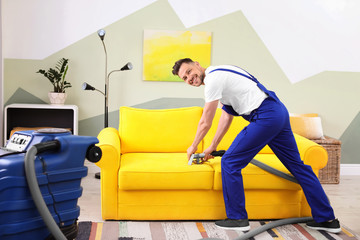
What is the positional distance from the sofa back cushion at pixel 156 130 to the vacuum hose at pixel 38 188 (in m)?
1.74

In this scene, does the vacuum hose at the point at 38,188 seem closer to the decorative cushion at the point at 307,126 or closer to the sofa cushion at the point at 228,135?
the sofa cushion at the point at 228,135

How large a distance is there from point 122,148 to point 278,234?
4.50ft

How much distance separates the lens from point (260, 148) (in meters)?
2.71

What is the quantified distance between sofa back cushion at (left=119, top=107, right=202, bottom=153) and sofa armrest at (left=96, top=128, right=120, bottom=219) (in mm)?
465

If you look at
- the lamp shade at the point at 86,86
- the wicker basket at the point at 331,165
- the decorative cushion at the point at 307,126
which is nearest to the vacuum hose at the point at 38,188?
the lamp shade at the point at 86,86

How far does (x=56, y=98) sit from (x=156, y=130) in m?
1.25

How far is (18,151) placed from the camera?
1.61 meters

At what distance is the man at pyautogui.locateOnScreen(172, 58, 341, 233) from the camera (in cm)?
263

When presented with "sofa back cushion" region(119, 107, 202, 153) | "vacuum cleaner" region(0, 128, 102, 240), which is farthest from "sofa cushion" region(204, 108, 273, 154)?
"vacuum cleaner" region(0, 128, 102, 240)

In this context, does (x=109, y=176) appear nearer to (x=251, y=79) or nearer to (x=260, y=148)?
(x=260, y=148)

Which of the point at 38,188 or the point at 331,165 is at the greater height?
the point at 38,188

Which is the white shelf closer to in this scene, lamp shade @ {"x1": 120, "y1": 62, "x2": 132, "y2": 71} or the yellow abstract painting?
lamp shade @ {"x1": 120, "y1": 62, "x2": 132, "y2": 71}

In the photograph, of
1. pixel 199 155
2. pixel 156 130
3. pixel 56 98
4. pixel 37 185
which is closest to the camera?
pixel 37 185

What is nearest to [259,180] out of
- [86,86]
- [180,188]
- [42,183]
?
[180,188]
